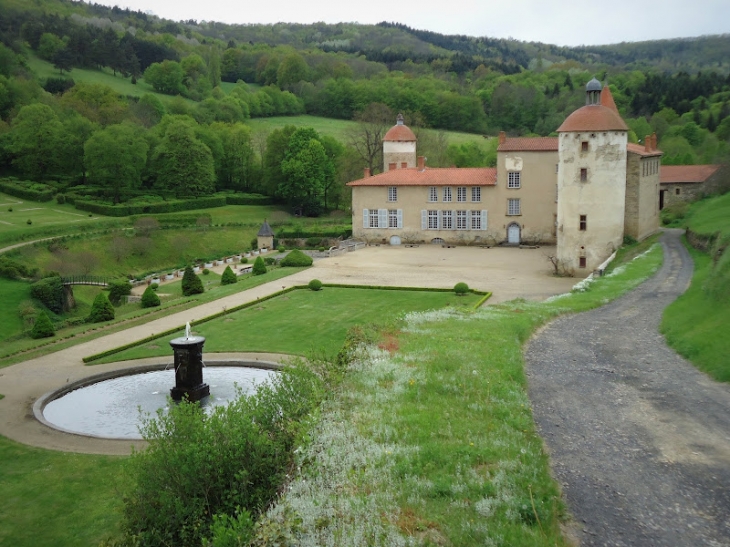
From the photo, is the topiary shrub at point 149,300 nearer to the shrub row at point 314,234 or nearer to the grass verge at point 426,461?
the grass verge at point 426,461

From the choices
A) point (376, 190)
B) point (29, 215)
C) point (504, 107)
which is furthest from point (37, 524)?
point (504, 107)

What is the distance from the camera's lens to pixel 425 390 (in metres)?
14.2

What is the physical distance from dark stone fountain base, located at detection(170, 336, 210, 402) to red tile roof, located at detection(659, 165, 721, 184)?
46.4 meters

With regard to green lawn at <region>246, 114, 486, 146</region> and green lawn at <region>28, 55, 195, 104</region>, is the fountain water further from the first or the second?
green lawn at <region>28, 55, 195, 104</region>

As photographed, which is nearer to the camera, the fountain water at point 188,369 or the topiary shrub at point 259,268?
the fountain water at point 188,369

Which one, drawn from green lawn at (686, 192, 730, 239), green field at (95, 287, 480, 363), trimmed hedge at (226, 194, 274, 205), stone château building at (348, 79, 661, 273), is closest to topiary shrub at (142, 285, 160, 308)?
green field at (95, 287, 480, 363)

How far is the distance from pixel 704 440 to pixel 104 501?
1117 centimetres

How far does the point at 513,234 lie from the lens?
175 ft

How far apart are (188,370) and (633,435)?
13.0m

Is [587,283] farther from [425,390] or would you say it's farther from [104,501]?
[104,501]

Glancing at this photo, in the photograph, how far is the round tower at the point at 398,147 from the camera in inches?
2447

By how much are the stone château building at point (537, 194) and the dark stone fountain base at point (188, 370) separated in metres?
25.6

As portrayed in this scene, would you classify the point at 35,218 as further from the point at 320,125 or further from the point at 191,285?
the point at 320,125

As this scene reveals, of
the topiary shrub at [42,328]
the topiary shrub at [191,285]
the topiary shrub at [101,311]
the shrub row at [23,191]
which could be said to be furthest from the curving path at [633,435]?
the shrub row at [23,191]
